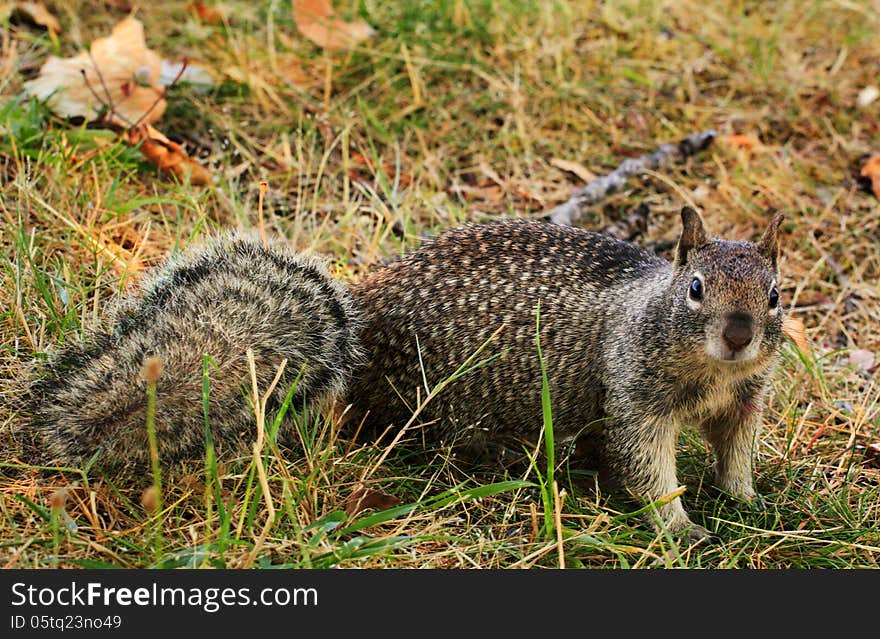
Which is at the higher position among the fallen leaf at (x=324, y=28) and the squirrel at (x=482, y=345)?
the fallen leaf at (x=324, y=28)

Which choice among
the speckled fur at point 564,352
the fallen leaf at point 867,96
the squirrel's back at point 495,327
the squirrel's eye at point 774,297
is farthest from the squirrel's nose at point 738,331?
the fallen leaf at point 867,96

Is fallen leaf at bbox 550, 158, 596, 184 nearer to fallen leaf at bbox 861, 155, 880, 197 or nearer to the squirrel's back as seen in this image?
fallen leaf at bbox 861, 155, 880, 197

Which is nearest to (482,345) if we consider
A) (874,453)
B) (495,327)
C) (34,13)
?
(495,327)

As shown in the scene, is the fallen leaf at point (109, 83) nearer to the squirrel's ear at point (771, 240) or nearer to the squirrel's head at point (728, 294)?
the squirrel's head at point (728, 294)

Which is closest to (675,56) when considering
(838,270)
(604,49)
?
(604,49)

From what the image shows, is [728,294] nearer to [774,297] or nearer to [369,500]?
[774,297]

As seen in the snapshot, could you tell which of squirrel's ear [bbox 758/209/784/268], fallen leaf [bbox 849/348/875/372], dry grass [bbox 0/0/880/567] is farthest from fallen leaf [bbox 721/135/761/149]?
squirrel's ear [bbox 758/209/784/268]

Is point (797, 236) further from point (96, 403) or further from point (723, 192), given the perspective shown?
point (96, 403)
